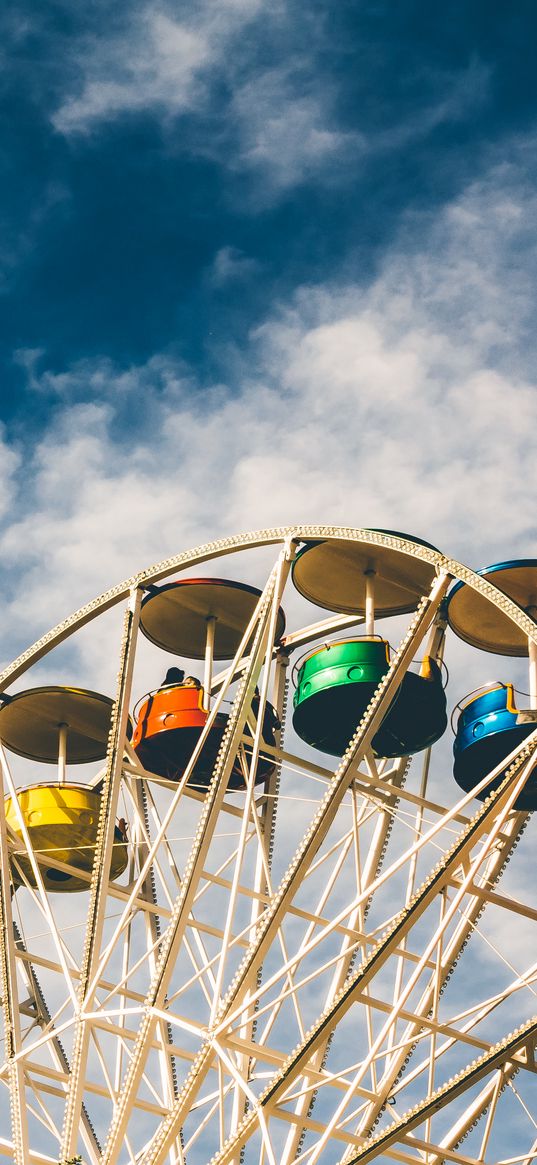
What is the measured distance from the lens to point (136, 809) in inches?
1112

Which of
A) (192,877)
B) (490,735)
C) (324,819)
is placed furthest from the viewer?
(490,735)

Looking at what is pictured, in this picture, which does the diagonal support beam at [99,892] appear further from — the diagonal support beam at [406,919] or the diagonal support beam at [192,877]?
the diagonal support beam at [406,919]

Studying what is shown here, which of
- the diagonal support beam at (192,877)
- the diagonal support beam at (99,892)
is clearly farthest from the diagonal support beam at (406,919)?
the diagonal support beam at (99,892)

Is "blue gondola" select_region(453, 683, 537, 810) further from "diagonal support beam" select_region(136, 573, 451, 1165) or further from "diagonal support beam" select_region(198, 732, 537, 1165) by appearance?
"diagonal support beam" select_region(136, 573, 451, 1165)

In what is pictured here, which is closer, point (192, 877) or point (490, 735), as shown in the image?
point (192, 877)

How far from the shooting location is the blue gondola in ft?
79.2

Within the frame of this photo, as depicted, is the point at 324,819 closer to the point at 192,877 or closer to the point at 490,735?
the point at 192,877

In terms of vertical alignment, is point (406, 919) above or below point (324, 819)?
below

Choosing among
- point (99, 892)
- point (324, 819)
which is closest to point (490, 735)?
point (324, 819)

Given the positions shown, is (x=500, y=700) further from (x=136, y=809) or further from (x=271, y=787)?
(x=136, y=809)

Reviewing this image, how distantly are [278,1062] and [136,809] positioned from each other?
659 centimetres

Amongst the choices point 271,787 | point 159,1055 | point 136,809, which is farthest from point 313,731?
point 159,1055

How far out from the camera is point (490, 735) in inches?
962

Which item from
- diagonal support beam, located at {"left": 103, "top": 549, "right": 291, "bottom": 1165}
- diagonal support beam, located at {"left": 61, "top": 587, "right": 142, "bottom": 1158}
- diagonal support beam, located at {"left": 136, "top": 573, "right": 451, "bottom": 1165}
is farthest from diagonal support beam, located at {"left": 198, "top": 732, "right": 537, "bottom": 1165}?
diagonal support beam, located at {"left": 61, "top": 587, "right": 142, "bottom": 1158}
